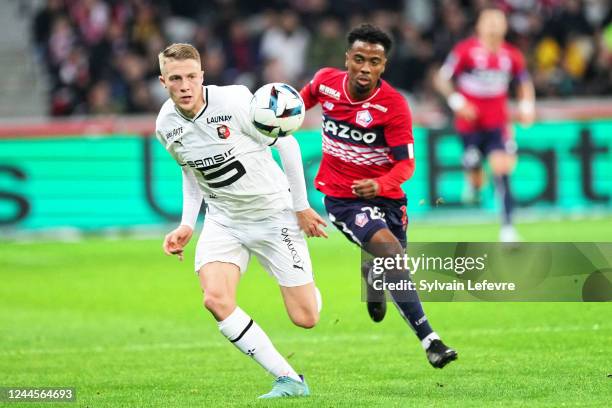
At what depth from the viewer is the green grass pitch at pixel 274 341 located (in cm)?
782

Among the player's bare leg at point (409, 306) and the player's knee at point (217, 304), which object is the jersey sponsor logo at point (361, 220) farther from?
the player's knee at point (217, 304)

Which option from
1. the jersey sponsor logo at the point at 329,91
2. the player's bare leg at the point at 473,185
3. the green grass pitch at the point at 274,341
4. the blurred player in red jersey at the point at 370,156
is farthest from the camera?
the player's bare leg at the point at 473,185

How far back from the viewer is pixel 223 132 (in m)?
8.00

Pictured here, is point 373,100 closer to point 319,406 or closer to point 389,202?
point 389,202

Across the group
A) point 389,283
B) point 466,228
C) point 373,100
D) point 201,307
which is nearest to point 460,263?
point 389,283

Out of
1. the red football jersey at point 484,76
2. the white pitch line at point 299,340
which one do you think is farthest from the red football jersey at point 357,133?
the red football jersey at point 484,76

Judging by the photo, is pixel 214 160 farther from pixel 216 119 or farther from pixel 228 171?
pixel 216 119

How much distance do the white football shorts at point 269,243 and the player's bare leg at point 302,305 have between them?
0.14 feet

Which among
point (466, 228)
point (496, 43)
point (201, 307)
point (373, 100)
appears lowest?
point (466, 228)

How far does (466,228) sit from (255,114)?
10.6 meters

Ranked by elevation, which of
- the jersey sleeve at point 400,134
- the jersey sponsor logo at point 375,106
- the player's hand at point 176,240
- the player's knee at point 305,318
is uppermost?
the jersey sponsor logo at point 375,106

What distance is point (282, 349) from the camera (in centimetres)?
1023

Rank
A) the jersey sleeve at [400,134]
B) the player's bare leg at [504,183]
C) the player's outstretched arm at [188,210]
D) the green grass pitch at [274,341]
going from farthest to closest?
the player's bare leg at [504,183] → the jersey sleeve at [400,134] → the player's outstretched arm at [188,210] → the green grass pitch at [274,341]

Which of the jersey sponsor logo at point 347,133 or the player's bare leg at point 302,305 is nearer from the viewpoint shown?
the player's bare leg at point 302,305
